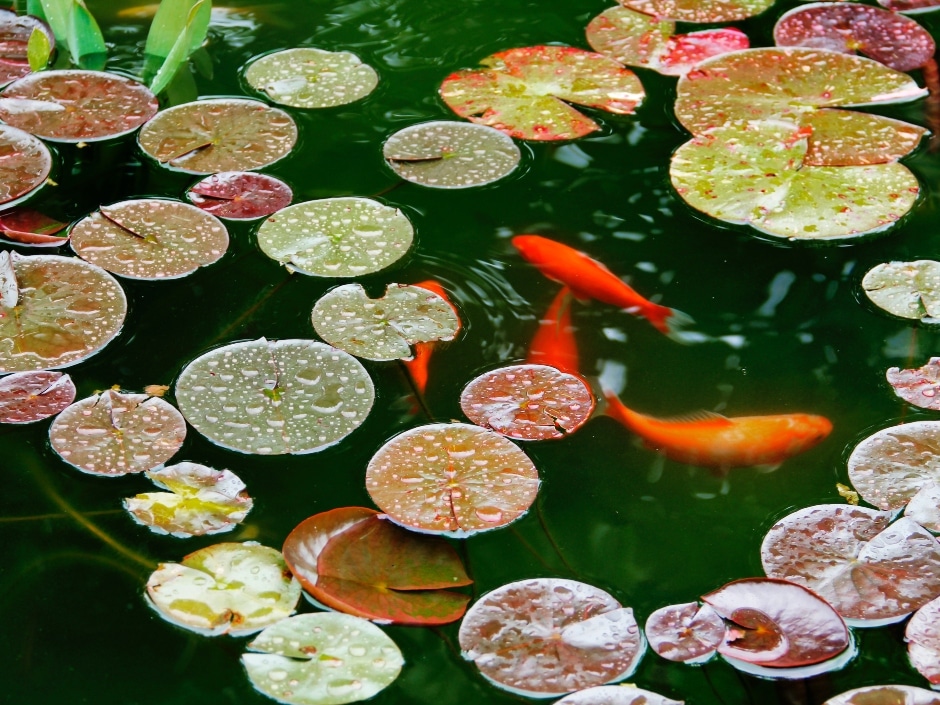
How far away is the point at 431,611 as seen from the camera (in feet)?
4.69

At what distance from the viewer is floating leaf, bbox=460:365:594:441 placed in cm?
168

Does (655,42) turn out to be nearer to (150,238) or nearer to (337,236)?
(337,236)

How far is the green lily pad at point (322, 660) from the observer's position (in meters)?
1.31

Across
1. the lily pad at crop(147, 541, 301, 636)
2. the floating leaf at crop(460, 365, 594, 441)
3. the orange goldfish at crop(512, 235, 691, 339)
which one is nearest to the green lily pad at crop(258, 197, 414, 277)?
the orange goldfish at crop(512, 235, 691, 339)

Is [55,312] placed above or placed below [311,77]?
below

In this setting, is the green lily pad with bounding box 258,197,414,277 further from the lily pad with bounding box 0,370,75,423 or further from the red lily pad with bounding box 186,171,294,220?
the lily pad with bounding box 0,370,75,423

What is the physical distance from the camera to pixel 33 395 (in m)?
1.73

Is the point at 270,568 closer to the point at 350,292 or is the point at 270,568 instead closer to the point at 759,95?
the point at 350,292

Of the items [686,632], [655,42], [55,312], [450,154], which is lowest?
[686,632]

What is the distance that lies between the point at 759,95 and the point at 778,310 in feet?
2.31

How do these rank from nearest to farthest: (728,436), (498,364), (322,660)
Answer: (322,660), (728,436), (498,364)

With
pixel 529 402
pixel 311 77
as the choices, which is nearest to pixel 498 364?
pixel 529 402

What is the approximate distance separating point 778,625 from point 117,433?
1092mm

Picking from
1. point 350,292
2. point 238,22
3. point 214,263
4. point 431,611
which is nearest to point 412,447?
point 431,611
